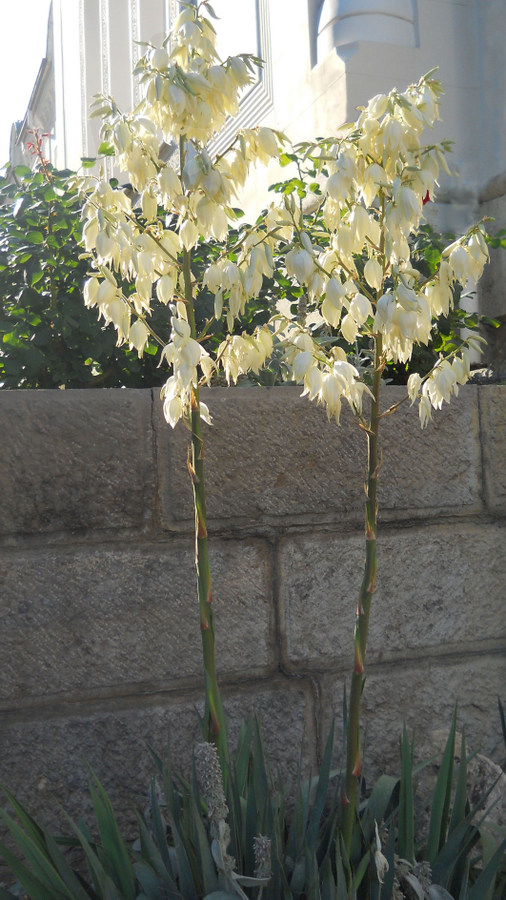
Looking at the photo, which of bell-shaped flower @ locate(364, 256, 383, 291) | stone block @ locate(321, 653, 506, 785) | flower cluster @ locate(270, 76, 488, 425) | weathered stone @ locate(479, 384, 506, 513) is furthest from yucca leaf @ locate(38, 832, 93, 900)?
weathered stone @ locate(479, 384, 506, 513)

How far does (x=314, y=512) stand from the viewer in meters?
2.27

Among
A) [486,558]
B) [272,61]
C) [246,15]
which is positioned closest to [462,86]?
[272,61]

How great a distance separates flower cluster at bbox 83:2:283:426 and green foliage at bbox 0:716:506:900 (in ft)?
2.59

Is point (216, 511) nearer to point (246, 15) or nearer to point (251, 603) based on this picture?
point (251, 603)

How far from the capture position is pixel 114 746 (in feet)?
6.79

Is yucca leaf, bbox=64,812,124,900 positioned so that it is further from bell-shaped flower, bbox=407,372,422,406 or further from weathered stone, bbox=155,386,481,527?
bell-shaped flower, bbox=407,372,422,406

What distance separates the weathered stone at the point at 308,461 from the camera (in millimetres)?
2170

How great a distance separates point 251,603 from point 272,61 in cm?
351

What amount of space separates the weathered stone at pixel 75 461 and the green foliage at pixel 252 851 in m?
0.66

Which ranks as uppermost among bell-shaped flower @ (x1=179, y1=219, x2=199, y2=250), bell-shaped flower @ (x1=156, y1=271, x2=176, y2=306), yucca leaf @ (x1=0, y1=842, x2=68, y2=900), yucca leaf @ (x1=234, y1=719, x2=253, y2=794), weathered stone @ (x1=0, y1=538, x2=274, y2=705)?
bell-shaped flower @ (x1=179, y1=219, x2=199, y2=250)

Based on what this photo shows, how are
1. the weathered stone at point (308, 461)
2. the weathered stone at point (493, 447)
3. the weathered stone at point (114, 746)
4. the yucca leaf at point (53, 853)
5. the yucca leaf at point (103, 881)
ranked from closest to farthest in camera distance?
the yucca leaf at point (103, 881) < the yucca leaf at point (53, 853) < the weathered stone at point (114, 746) < the weathered stone at point (308, 461) < the weathered stone at point (493, 447)

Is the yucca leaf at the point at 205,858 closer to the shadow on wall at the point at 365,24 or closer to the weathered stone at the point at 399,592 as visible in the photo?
the weathered stone at the point at 399,592

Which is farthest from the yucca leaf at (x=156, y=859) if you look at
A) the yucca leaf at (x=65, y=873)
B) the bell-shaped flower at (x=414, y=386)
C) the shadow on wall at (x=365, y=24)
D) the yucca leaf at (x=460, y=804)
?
the shadow on wall at (x=365, y=24)

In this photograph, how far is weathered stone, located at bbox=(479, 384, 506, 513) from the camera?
245 centimetres
